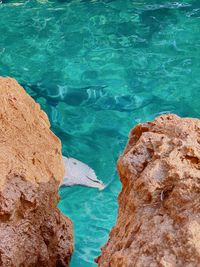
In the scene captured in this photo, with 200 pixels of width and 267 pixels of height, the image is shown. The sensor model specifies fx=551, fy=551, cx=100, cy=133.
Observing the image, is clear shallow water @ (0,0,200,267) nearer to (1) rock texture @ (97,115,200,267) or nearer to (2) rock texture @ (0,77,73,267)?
(2) rock texture @ (0,77,73,267)

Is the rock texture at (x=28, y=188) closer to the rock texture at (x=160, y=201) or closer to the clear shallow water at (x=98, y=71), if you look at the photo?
the rock texture at (x=160, y=201)

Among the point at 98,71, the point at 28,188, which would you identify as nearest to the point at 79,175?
the point at 98,71

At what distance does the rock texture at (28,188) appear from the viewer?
7.94 feet

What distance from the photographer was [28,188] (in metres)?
2.53

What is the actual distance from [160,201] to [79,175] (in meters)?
4.01

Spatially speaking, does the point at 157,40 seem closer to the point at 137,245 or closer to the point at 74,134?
the point at 74,134

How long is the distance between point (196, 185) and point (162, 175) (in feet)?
0.56

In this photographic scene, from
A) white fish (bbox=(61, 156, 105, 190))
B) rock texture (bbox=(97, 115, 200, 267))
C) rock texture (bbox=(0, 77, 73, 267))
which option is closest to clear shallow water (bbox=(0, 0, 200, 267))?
white fish (bbox=(61, 156, 105, 190))

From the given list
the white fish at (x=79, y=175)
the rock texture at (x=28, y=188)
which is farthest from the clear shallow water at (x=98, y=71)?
the rock texture at (x=28, y=188)

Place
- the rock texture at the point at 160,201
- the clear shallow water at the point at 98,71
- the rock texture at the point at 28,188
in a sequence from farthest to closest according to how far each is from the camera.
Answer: the clear shallow water at the point at 98,71 < the rock texture at the point at 28,188 < the rock texture at the point at 160,201

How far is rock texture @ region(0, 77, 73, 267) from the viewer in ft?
7.94

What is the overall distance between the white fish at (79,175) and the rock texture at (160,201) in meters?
3.42

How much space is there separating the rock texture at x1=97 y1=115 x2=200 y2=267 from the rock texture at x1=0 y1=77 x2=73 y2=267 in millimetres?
461

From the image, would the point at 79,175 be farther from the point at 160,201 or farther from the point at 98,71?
the point at 160,201
